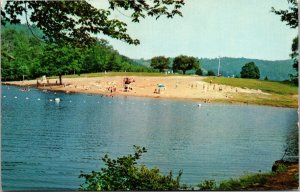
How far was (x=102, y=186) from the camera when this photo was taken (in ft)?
26.6


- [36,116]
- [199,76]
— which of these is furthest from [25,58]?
[199,76]

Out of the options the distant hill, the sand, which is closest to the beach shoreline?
the sand

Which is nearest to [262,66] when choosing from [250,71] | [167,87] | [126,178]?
[250,71]

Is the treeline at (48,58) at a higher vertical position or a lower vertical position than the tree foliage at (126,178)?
higher

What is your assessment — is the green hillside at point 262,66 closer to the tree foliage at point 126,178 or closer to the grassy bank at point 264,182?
the grassy bank at point 264,182

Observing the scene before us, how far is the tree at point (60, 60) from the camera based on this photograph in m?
8.31

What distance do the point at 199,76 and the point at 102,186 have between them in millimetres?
2791

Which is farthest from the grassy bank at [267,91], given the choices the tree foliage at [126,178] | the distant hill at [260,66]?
the tree foliage at [126,178]

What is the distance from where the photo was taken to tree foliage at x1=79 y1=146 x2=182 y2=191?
814 cm

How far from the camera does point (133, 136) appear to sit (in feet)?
30.3

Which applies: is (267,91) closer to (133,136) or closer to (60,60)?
(133,136)

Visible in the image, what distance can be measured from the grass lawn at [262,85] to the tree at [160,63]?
1.09 metres

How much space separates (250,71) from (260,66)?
37 centimetres

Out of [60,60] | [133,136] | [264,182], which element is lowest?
[264,182]
